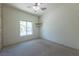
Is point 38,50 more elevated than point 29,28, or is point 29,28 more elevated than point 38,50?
point 29,28

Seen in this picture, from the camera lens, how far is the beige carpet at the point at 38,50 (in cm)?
168

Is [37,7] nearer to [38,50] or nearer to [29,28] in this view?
[29,28]

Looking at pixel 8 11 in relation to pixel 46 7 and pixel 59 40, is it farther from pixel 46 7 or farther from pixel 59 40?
pixel 59 40

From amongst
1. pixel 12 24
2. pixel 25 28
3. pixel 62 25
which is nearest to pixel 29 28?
pixel 25 28

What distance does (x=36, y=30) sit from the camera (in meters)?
1.84

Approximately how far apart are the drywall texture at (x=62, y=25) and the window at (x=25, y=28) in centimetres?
28

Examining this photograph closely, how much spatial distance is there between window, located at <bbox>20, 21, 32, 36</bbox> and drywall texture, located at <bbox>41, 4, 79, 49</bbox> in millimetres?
282

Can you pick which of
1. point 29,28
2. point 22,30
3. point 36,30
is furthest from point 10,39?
point 36,30

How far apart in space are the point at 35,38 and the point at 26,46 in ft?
0.83

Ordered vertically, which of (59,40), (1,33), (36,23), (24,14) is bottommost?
(59,40)

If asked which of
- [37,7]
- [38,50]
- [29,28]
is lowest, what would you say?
[38,50]

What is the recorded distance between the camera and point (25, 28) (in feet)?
5.90

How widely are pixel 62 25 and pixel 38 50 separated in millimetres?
704

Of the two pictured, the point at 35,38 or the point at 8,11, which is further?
the point at 35,38
